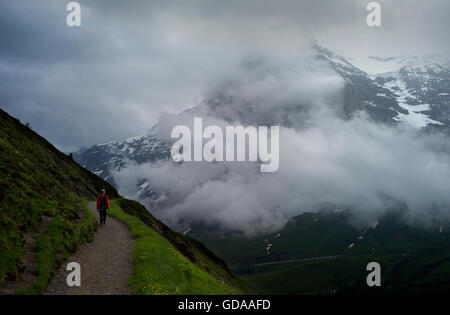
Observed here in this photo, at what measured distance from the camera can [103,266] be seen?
87.0 ft

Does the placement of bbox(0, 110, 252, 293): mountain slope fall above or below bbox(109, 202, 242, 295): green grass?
above

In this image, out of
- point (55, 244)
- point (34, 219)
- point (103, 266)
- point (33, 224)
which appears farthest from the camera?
point (34, 219)

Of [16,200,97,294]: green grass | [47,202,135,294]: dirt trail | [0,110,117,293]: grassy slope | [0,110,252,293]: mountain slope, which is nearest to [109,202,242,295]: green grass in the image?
[47,202,135,294]: dirt trail

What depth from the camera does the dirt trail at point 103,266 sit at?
2205 centimetres

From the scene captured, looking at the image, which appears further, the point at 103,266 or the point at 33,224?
the point at 33,224

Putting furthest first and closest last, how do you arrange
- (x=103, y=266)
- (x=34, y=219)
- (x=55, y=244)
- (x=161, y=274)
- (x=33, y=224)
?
(x=34, y=219)
(x=33, y=224)
(x=103, y=266)
(x=55, y=244)
(x=161, y=274)

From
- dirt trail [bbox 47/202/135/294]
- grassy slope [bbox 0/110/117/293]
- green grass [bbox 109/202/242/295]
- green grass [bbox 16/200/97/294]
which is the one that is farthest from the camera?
green grass [bbox 109/202/242/295]

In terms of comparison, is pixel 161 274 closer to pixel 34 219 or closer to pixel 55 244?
pixel 55 244

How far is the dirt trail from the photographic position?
22047 millimetres

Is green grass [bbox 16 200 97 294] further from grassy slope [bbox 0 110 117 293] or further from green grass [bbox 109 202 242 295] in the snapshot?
green grass [bbox 109 202 242 295]

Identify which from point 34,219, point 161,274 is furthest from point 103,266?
point 34,219

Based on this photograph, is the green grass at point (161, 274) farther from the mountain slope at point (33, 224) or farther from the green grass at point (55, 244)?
the green grass at point (55, 244)
